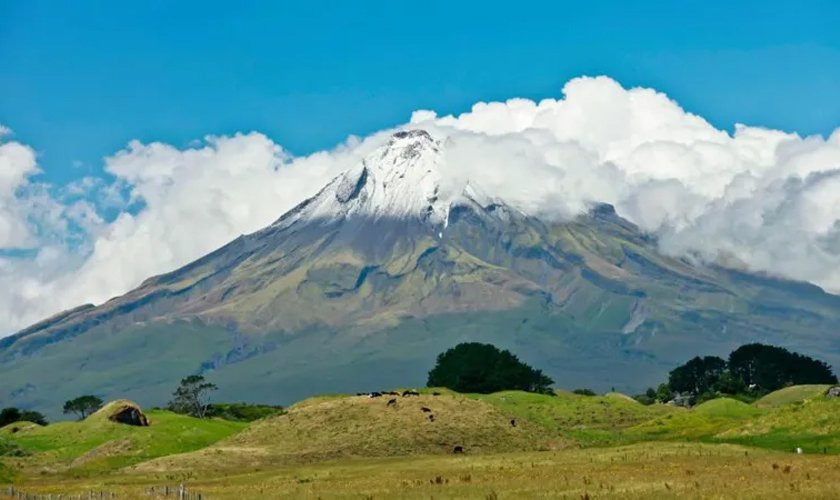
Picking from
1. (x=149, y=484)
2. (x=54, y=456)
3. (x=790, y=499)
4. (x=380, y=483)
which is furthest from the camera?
(x=54, y=456)

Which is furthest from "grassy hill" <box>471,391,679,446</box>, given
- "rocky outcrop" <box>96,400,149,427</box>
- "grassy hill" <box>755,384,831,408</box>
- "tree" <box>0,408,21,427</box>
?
"tree" <box>0,408,21,427</box>

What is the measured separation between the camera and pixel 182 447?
373ft

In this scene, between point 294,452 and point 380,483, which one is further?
point 294,452

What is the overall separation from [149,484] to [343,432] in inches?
Answer: 1164

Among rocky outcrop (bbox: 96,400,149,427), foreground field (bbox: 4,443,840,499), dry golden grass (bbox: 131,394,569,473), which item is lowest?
foreground field (bbox: 4,443,840,499)

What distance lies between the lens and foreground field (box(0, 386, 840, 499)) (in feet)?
191

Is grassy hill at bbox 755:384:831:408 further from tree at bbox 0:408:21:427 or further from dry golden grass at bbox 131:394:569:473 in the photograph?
tree at bbox 0:408:21:427

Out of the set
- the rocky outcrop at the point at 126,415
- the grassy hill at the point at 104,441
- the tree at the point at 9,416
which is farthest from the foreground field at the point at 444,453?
the tree at the point at 9,416

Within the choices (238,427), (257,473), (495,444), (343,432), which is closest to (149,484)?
(257,473)

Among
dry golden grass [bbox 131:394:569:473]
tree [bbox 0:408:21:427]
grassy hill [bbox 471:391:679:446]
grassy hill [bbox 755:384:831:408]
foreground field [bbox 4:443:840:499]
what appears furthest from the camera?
tree [bbox 0:408:21:427]

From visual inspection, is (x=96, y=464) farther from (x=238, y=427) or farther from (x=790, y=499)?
(x=790, y=499)

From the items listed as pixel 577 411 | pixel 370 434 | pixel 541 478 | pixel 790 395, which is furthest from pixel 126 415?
pixel 790 395

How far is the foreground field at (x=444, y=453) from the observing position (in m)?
58.3

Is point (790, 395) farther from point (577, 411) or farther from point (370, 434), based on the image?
point (370, 434)
